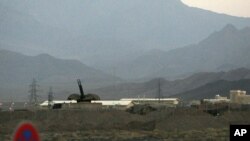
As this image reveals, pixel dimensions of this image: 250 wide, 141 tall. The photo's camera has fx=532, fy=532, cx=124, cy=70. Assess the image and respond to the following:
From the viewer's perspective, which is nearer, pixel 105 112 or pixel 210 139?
pixel 210 139

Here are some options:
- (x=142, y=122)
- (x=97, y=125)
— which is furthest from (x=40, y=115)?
(x=142, y=122)

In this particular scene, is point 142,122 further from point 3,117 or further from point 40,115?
point 3,117

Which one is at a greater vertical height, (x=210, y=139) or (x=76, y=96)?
(x=76, y=96)

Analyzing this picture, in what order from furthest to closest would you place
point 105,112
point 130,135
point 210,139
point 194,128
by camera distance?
point 105,112
point 194,128
point 130,135
point 210,139

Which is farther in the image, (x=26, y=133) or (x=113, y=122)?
(x=113, y=122)

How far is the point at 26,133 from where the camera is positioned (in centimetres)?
598

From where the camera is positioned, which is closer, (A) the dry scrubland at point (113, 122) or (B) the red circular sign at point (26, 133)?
(B) the red circular sign at point (26, 133)

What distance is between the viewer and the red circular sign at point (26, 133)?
5926 mm

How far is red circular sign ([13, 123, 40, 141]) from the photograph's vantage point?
19.4ft

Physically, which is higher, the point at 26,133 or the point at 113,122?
the point at 26,133

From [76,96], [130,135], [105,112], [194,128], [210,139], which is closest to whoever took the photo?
[210,139]

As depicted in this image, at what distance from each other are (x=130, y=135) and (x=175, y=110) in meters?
19.8

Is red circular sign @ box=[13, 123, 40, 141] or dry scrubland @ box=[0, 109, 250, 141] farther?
dry scrubland @ box=[0, 109, 250, 141]

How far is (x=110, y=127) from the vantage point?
74.2m
